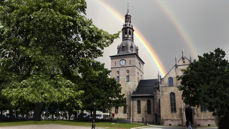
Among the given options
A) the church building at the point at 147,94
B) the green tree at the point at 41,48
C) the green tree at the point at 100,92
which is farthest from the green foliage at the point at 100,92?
the green tree at the point at 41,48

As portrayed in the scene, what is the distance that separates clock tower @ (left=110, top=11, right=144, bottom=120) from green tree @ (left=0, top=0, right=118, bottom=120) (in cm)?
4844

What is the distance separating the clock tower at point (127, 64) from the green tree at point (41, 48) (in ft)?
159

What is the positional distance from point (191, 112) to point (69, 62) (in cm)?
3960

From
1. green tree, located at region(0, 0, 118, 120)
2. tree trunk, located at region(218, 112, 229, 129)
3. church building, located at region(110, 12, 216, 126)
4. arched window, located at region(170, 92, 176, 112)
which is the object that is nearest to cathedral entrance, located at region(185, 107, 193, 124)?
church building, located at region(110, 12, 216, 126)

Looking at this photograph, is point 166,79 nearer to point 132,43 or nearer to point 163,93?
point 163,93

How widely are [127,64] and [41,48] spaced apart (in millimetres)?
52716

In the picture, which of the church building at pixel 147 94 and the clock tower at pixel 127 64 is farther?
the clock tower at pixel 127 64

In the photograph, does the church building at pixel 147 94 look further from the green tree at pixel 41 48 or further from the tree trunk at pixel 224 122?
the green tree at pixel 41 48

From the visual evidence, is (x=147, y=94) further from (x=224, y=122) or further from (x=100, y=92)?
(x=224, y=122)

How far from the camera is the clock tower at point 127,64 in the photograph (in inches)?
2474

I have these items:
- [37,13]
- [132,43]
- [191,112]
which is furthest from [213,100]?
[132,43]

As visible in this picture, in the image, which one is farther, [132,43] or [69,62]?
[132,43]

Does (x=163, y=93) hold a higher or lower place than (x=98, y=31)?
lower

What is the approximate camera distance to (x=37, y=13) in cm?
1172
